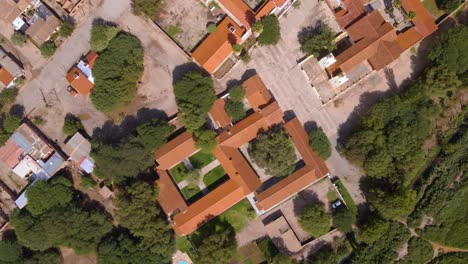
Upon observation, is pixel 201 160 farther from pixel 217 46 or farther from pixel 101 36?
pixel 101 36

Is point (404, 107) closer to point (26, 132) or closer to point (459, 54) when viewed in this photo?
point (459, 54)

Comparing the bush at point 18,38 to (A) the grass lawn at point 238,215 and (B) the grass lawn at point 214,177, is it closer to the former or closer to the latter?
(B) the grass lawn at point 214,177

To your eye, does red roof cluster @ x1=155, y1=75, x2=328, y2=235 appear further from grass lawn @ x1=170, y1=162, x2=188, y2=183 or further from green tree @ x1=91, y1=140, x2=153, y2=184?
green tree @ x1=91, y1=140, x2=153, y2=184

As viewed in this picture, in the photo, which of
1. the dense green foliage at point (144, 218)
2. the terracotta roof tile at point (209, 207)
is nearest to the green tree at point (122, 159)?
the dense green foliage at point (144, 218)

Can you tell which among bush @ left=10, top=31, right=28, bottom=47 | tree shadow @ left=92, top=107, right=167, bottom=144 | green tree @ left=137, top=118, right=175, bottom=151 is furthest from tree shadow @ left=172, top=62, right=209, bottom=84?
bush @ left=10, top=31, right=28, bottom=47

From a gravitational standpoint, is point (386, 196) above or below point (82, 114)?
below

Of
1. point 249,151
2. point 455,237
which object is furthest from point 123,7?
point 455,237
